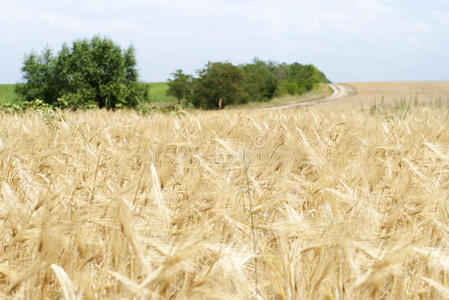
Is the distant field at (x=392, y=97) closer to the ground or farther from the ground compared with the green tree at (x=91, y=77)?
closer to the ground

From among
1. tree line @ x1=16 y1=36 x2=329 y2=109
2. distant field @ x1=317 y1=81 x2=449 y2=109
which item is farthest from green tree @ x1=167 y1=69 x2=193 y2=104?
distant field @ x1=317 y1=81 x2=449 y2=109

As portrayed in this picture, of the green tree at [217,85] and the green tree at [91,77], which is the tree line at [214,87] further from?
the green tree at [91,77]

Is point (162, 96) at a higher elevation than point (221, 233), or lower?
higher

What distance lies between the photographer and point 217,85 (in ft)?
81.7

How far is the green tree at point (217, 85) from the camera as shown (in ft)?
81.4

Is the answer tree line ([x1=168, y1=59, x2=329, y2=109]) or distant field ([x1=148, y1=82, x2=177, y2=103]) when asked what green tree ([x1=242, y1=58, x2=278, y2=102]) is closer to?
tree line ([x1=168, y1=59, x2=329, y2=109])

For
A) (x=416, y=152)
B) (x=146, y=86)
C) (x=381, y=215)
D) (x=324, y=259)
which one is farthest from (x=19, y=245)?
(x=146, y=86)

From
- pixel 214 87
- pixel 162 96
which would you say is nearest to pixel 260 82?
pixel 214 87

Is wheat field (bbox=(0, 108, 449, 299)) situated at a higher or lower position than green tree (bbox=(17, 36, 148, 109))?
lower

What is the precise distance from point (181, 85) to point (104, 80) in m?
5.52

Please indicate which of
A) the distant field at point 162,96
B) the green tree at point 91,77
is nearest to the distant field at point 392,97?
the green tree at point 91,77

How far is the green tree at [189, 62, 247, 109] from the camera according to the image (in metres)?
24.8

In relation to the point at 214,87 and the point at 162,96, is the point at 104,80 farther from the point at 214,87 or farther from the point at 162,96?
the point at 162,96

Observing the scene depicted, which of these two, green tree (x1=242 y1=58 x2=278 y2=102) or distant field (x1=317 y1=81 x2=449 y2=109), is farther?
green tree (x1=242 y1=58 x2=278 y2=102)
